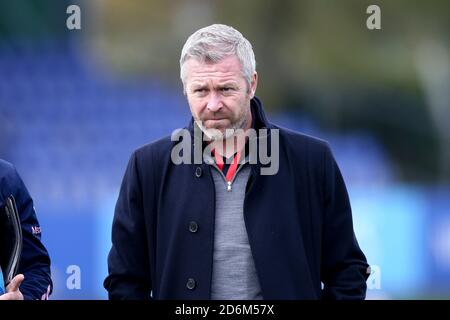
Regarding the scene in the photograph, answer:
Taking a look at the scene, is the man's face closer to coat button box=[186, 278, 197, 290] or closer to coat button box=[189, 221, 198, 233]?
coat button box=[189, 221, 198, 233]

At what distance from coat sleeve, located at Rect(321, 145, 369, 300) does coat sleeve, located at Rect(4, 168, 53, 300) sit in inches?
32.6

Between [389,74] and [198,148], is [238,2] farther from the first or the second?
[198,148]

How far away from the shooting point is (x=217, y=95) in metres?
2.80

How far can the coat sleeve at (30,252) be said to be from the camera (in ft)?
9.68

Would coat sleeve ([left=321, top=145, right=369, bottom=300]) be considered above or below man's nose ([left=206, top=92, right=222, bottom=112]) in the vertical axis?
below

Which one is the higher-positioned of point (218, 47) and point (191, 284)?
point (218, 47)

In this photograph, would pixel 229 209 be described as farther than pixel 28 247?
No

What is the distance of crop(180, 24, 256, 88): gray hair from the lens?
2.81 metres

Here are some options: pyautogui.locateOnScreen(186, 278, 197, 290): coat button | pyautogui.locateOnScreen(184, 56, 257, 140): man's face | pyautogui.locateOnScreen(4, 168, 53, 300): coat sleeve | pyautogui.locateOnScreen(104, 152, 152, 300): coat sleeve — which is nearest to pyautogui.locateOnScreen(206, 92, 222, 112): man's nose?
pyautogui.locateOnScreen(184, 56, 257, 140): man's face

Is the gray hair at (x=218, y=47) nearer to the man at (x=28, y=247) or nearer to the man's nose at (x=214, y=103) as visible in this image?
the man's nose at (x=214, y=103)

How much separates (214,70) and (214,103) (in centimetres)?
9

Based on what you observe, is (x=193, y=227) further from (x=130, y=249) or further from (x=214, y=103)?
(x=214, y=103)

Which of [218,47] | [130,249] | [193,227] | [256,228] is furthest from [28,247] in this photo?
[218,47]

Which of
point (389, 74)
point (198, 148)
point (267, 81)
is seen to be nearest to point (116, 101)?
point (267, 81)
